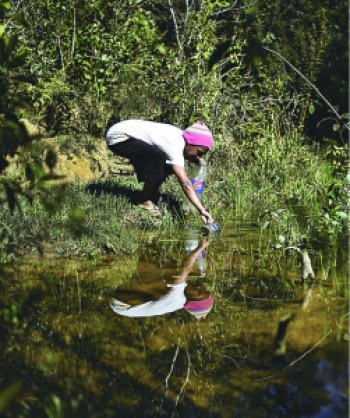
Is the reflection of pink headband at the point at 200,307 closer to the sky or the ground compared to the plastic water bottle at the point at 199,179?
closer to the sky

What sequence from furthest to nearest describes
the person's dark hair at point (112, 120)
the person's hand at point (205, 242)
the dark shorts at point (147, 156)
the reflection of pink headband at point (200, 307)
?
the person's dark hair at point (112, 120)
the dark shorts at point (147, 156)
the person's hand at point (205, 242)
the reflection of pink headband at point (200, 307)

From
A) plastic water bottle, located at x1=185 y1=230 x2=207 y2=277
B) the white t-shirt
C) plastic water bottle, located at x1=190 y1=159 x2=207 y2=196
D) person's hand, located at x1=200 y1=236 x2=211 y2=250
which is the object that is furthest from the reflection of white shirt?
plastic water bottle, located at x1=190 y1=159 x2=207 y2=196

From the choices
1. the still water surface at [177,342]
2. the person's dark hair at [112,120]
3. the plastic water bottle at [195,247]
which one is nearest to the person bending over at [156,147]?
the plastic water bottle at [195,247]

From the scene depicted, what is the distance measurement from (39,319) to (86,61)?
5809mm

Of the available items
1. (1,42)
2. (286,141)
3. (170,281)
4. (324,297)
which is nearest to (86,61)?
(286,141)

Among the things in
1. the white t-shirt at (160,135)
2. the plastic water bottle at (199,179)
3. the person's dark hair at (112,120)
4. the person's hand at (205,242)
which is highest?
the white t-shirt at (160,135)

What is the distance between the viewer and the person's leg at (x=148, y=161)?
255 inches

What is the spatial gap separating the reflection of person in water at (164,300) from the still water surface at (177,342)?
2cm

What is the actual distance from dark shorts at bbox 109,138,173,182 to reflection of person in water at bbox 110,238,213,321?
2.24 metres

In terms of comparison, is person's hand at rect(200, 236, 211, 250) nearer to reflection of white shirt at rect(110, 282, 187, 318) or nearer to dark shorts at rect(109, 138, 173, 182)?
dark shorts at rect(109, 138, 173, 182)

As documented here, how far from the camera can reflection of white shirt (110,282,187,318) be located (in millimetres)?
3623

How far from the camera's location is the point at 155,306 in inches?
147

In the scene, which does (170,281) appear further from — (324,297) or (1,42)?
(1,42)

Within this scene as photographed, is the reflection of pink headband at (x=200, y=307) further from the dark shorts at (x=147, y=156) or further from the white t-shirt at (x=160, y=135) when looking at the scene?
the dark shorts at (x=147, y=156)
